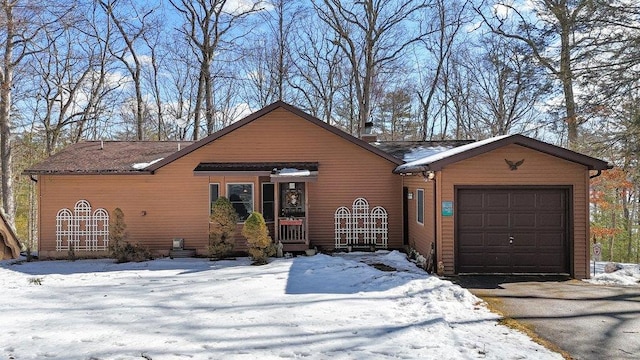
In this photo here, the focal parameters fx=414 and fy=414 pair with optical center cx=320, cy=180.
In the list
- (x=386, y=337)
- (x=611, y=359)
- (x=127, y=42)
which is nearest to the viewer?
(x=611, y=359)

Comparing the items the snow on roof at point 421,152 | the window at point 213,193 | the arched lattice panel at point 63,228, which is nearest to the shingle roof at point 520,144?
the snow on roof at point 421,152

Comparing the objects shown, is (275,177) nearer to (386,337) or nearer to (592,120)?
(386,337)

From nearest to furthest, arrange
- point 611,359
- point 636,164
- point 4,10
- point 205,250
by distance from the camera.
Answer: point 611,359, point 636,164, point 205,250, point 4,10

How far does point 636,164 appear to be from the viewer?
12.0 m

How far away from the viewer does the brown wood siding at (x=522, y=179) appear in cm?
948

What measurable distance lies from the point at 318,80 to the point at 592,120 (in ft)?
59.1

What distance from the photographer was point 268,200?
42.7ft

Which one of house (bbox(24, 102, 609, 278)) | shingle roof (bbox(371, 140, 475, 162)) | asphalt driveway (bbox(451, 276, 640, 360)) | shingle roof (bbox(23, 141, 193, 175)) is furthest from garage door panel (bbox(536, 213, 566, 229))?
shingle roof (bbox(23, 141, 193, 175))

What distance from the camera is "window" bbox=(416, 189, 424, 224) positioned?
11.0 m

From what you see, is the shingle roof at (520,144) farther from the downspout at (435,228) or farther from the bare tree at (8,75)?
the bare tree at (8,75)

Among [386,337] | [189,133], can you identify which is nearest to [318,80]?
[189,133]

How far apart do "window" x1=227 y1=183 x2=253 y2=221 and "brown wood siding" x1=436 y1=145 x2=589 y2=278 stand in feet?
19.5

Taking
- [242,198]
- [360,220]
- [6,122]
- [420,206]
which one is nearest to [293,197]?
[242,198]

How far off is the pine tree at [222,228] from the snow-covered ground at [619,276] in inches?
357
